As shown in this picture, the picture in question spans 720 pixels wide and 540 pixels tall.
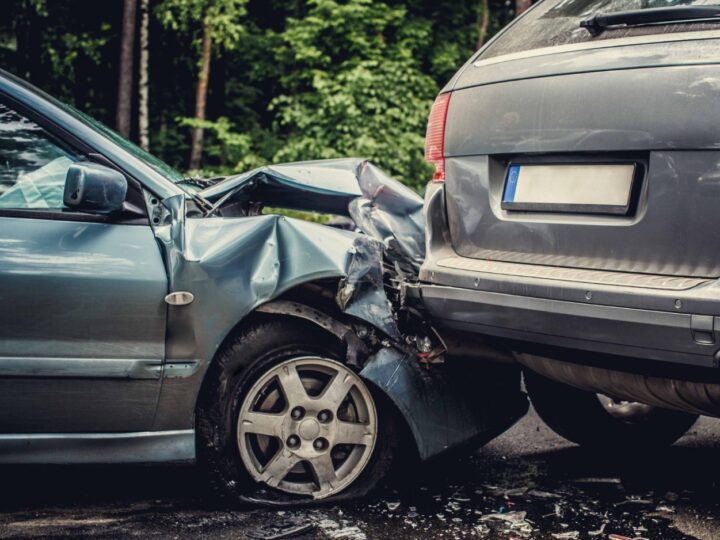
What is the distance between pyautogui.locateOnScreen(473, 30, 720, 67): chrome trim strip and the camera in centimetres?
271

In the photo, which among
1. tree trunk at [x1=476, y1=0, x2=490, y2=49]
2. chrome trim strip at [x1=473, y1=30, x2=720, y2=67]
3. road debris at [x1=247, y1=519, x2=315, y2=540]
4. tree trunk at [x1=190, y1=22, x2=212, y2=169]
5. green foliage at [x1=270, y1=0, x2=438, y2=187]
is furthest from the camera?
tree trunk at [x1=476, y1=0, x2=490, y2=49]

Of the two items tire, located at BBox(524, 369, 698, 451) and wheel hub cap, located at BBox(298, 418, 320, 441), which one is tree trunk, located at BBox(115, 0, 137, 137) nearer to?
tire, located at BBox(524, 369, 698, 451)

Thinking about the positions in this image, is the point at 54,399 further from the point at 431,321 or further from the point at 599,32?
the point at 599,32

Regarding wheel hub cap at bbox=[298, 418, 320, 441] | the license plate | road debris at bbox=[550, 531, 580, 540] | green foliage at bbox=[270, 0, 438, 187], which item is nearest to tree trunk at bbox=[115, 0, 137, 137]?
green foliage at bbox=[270, 0, 438, 187]

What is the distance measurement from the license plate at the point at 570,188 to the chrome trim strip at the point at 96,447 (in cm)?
145

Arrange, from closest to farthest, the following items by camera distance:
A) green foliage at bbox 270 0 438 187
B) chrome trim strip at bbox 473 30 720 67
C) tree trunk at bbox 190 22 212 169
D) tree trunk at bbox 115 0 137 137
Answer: chrome trim strip at bbox 473 30 720 67 < tree trunk at bbox 115 0 137 137 < green foliage at bbox 270 0 438 187 < tree trunk at bbox 190 22 212 169

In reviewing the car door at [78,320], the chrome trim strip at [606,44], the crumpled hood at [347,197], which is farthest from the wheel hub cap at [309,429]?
the chrome trim strip at [606,44]

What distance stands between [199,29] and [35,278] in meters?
14.3

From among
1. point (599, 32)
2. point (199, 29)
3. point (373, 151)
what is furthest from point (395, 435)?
point (199, 29)

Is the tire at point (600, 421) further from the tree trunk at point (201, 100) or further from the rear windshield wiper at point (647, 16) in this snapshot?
the tree trunk at point (201, 100)

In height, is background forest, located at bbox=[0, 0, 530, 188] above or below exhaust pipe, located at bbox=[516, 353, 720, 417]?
above

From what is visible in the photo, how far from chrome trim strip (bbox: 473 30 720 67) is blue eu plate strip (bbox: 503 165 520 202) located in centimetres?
40

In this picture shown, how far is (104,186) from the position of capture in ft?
10.3

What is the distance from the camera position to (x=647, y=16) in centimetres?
288
